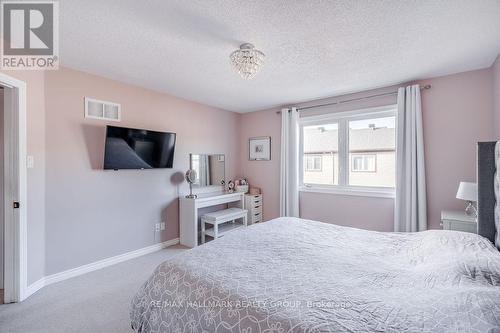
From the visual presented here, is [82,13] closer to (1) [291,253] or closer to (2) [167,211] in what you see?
(1) [291,253]

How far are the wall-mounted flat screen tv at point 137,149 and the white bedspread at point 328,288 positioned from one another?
1.89 m

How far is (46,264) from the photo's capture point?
2469 mm

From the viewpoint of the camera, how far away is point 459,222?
232cm

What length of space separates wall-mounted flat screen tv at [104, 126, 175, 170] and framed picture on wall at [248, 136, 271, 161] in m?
1.75

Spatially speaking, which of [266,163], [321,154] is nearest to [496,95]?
[321,154]

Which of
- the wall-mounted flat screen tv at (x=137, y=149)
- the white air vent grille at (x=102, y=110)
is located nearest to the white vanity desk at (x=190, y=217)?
the wall-mounted flat screen tv at (x=137, y=149)

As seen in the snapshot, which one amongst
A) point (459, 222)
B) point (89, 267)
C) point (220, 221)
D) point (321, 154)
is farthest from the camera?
→ point (321, 154)

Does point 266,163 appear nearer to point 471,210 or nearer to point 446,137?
point 446,137

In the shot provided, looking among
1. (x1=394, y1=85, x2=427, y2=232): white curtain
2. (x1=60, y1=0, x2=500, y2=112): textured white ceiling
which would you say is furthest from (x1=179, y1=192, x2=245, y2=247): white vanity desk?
(x1=394, y1=85, x2=427, y2=232): white curtain

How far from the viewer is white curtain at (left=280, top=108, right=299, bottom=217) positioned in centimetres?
403

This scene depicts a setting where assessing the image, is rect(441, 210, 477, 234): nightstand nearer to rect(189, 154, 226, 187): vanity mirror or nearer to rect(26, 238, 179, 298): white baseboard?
rect(189, 154, 226, 187): vanity mirror

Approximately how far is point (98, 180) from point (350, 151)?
3692 mm

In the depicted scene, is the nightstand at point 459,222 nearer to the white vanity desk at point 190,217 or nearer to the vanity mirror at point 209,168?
the white vanity desk at point 190,217

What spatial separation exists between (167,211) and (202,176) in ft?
2.83
